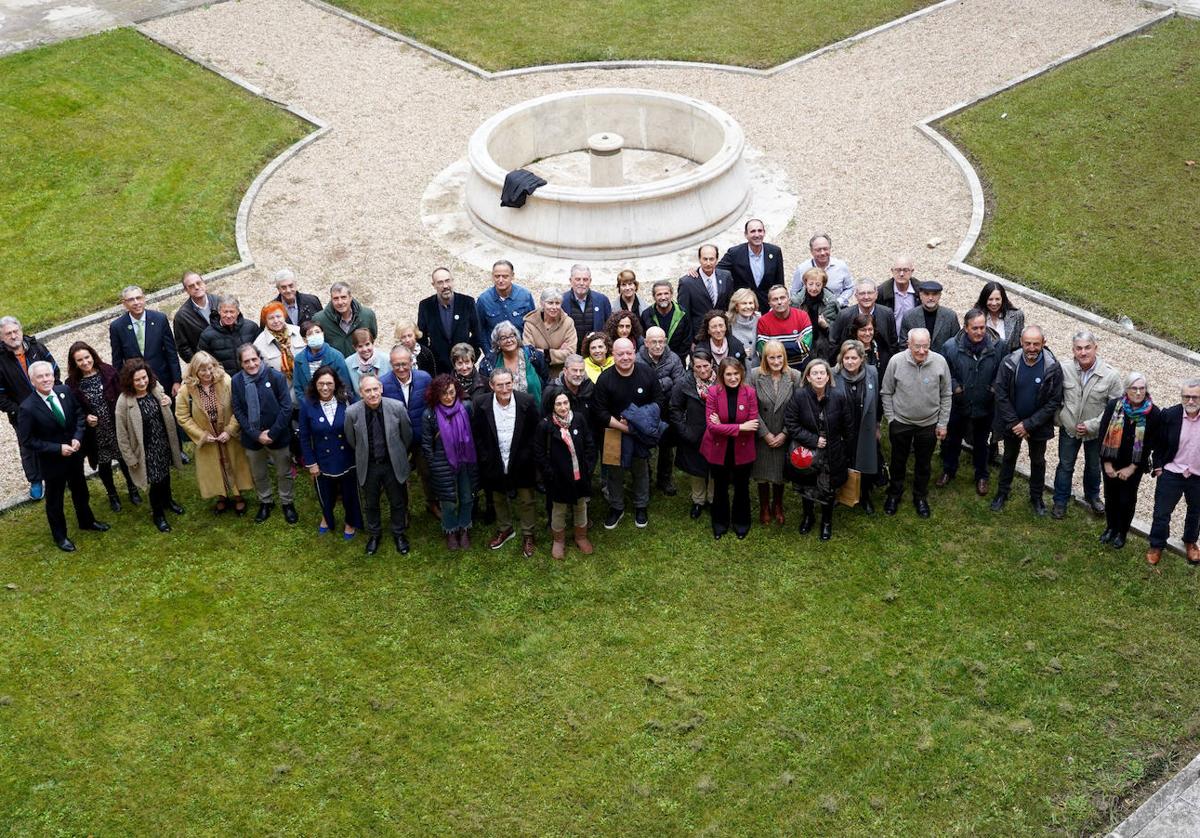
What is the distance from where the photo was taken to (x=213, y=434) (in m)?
11.3

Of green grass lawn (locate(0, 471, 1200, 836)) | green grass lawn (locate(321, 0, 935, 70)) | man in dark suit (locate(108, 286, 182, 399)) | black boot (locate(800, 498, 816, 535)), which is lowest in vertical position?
green grass lawn (locate(0, 471, 1200, 836))

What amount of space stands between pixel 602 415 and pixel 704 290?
86.9 inches

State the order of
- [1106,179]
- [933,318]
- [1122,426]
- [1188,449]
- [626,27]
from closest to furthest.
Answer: [1188,449] < [1122,426] < [933,318] < [1106,179] < [626,27]

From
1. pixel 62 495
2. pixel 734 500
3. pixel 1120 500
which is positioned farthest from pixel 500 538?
pixel 1120 500

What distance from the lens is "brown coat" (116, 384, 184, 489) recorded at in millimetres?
11055

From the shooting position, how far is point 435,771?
8945 mm

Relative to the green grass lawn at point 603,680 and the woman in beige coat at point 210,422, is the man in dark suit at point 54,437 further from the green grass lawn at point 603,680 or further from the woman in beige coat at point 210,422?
the woman in beige coat at point 210,422

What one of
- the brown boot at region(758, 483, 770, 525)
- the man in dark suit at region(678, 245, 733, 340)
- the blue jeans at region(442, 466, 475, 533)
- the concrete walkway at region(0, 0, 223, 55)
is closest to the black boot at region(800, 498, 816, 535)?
the brown boot at region(758, 483, 770, 525)

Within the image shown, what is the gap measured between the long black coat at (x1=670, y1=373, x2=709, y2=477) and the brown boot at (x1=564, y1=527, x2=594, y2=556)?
3.47ft

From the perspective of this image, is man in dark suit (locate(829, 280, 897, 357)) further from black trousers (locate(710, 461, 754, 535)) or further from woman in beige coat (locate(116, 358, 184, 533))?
woman in beige coat (locate(116, 358, 184, 533))

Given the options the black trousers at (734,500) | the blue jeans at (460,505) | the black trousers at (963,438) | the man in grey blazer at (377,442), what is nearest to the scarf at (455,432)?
the blue jeans at (460,505)

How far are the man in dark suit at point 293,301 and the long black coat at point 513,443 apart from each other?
250cm

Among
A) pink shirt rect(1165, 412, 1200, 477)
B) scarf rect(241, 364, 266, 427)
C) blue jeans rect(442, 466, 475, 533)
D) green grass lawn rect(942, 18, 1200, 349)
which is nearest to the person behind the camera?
pink shirt rect(1165, 412, 1200, 477)

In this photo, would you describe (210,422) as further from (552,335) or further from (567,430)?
(567,430)
